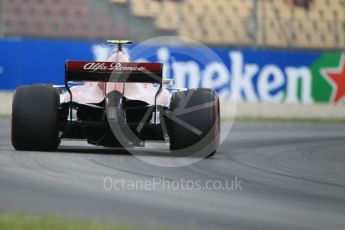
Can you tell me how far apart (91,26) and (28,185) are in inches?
582

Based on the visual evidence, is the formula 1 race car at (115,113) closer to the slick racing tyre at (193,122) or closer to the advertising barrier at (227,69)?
the slick racing tyre at (193,122)

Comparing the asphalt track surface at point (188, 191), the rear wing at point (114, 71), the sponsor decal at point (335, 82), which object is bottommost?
the sponsor decal at point (335, 82)

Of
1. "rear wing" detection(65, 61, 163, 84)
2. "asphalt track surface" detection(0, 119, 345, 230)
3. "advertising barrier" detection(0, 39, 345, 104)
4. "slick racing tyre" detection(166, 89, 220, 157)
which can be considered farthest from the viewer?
"advertising barrier" detection(0, 39, 345, 104)

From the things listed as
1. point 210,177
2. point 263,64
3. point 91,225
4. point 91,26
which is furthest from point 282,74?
Result: point 91,225

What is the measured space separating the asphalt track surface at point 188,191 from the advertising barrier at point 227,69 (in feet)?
26.2

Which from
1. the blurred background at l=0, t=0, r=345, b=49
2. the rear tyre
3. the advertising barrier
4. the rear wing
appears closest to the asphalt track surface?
the rear tyre

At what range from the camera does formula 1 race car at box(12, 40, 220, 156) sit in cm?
1100

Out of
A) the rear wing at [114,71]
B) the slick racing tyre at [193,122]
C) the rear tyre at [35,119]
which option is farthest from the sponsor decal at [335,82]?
the rear tyre at [35,119]

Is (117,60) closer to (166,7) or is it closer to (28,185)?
(28,185)

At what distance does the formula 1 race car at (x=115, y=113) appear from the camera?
11.0 meters

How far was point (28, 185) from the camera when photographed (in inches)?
311

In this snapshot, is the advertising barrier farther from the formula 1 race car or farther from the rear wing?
the rear wing

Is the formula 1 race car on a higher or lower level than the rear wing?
lower

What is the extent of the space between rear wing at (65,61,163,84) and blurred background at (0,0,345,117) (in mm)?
9935
